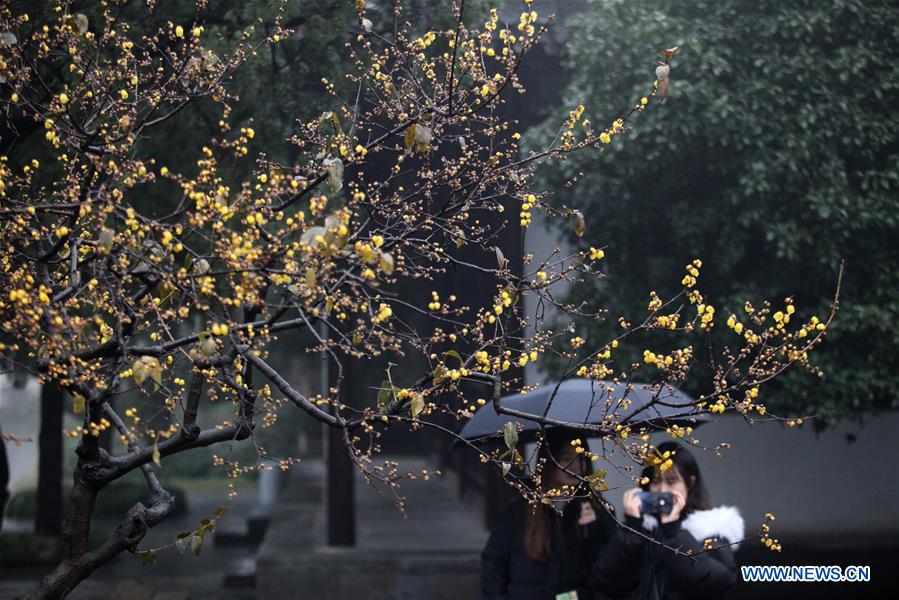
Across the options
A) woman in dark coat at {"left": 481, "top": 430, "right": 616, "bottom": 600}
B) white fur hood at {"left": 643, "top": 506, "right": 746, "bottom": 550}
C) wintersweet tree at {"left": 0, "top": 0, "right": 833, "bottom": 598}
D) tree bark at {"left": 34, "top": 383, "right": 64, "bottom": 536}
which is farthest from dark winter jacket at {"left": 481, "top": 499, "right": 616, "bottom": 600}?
tree bark at {"left": 34, "top": 383, "right": 64, "bottom": 536}

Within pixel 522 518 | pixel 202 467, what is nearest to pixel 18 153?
pixel 522 518

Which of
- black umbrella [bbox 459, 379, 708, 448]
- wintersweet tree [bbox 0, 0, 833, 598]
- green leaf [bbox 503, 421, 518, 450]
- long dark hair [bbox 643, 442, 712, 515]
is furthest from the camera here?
black umbrella [bbox 459, 379, 708, 448]

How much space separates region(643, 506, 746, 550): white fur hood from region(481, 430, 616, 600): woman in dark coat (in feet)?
1.07

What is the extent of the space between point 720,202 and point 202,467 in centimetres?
2106

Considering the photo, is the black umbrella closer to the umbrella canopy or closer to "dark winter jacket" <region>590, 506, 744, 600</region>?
the umbrella canopy

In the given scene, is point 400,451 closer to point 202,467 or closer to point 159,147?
point 202,467

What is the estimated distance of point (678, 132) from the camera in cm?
831

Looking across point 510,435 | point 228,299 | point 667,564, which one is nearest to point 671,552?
point 667,564

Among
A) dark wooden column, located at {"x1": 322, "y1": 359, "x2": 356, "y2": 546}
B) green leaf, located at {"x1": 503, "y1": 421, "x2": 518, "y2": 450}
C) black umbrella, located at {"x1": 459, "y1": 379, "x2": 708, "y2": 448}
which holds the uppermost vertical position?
black umbrella, located at {"x1": 459, "y1": 379, "x2": 708, "y2": 448}

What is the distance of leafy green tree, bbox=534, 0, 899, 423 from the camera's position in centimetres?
818

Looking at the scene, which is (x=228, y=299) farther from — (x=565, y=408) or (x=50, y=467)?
(x=50, y=467)

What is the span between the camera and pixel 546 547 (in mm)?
5027

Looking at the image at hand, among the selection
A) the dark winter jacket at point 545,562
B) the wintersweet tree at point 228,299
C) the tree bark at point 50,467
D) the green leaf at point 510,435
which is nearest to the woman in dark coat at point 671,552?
the dark winter jacket at point 545,562

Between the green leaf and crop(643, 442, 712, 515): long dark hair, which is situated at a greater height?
the green leaf
